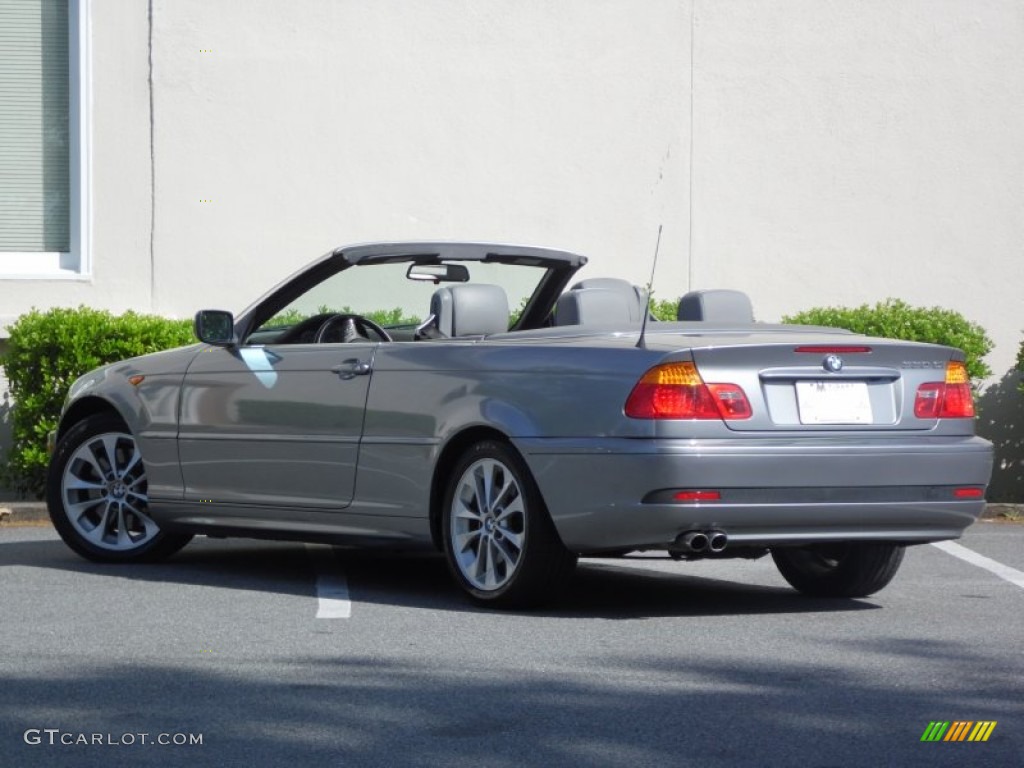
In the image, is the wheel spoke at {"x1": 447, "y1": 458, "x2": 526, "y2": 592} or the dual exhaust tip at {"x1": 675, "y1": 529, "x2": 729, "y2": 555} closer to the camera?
the dual exhaust tip at {"x1": 675, "y1": 529, "x2": 729, "y2": 555}

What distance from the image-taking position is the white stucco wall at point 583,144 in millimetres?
14539

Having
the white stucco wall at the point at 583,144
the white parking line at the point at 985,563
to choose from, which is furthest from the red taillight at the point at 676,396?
the white stucco wall at the point at 583,144

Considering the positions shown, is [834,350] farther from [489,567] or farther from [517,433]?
[489,567]

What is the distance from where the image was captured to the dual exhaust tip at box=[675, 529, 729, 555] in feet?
23.7

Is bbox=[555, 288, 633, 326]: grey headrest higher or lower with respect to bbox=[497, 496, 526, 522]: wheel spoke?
higher

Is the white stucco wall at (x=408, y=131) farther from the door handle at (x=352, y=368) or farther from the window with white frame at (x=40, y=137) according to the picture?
the door handle at (x=352, y=368)

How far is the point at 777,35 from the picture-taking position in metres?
15.0

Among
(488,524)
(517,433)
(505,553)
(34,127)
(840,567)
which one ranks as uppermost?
(34,127)

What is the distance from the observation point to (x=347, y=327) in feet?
29.3

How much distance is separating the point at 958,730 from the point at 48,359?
9128 millimetres

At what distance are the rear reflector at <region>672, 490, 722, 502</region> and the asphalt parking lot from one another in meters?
0.49

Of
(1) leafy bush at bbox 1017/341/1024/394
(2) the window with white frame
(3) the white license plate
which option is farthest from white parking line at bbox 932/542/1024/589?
(2) the window with white frame

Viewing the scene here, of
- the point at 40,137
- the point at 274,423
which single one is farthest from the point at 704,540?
the point at 40,137

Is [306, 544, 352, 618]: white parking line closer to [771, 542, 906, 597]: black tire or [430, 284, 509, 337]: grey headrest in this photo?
[430, 284, 509, 337]: grey headrest
